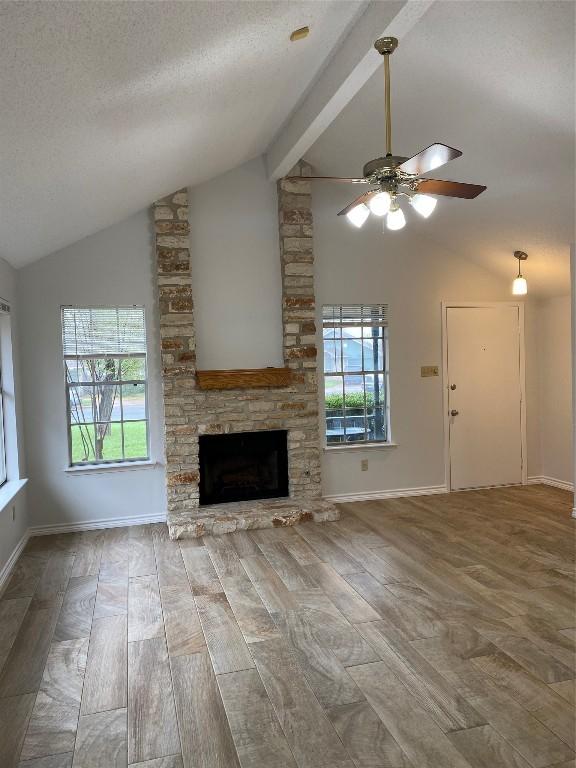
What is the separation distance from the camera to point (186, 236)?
17.2 feet

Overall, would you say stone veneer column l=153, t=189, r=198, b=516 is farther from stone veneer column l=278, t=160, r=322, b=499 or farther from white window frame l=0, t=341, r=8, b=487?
white window frame l=0, t=341, r=8, b=487

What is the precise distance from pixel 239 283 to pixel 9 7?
12.7 ft

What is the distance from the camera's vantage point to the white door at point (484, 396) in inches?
247

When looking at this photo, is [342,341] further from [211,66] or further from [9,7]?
[9,7]

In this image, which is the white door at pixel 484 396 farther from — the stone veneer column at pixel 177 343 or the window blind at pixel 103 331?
the window blind at pixel 103 331

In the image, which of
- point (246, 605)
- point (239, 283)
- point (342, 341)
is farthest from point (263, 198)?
point (246, 605)

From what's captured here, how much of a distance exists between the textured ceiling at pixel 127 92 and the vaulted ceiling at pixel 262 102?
0.04 ft

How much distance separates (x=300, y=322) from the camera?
558 cm

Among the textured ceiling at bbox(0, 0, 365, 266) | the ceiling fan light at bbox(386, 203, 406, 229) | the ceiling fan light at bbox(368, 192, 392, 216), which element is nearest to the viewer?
the textured ceiling at bbox(0, 0, 365, 266)

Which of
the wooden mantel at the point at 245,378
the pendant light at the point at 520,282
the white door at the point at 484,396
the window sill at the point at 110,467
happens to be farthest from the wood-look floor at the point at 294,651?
the pendant light at the point at 520,282

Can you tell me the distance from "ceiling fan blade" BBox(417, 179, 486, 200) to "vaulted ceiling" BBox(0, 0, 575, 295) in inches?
31.2

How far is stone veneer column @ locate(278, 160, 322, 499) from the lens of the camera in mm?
5531

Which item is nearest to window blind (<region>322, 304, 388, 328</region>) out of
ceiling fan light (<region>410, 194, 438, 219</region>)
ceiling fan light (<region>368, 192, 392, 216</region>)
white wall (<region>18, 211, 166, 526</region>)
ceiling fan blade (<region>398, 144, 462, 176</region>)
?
white wall (<region>18, 211, 166, 526</region>)

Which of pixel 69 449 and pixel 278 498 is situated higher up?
pixel 69 449
